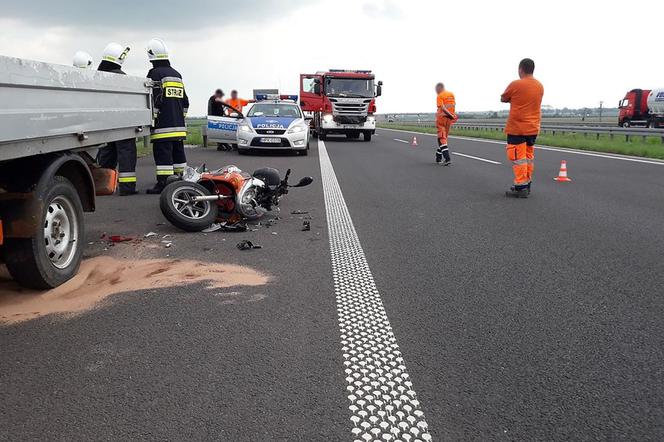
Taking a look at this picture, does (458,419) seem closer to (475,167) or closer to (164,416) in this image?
(164,416)

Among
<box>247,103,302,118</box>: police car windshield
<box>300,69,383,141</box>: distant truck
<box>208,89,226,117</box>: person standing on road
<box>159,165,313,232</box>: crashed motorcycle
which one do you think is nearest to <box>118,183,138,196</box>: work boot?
<box>159,165,313,232</box>: crashed motorcycle

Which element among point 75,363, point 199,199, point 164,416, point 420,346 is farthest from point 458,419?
point 199,199

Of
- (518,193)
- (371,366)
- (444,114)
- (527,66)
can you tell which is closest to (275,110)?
(444,114)

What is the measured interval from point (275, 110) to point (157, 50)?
9.62 m

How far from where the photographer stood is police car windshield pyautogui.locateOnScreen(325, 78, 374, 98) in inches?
960

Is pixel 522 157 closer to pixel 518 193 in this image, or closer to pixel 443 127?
pixel 518 193

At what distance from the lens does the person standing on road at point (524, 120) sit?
8.30m

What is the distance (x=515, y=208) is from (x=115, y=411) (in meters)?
6.13

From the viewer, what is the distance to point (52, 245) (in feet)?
13.0

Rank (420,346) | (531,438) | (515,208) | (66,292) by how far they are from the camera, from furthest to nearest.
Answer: (515,208) < (66,292) < (420,346) < (531,438)

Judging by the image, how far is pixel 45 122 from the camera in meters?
3.60

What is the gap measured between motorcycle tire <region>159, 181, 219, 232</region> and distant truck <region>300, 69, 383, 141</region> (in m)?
18.7

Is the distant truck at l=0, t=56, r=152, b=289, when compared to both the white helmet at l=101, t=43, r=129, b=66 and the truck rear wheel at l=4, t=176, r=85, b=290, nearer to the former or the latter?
the truck rear wheel at l=4, t=176, r=85, b=290

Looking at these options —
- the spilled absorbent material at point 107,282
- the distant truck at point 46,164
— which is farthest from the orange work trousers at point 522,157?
the distant truck at point 46,164
